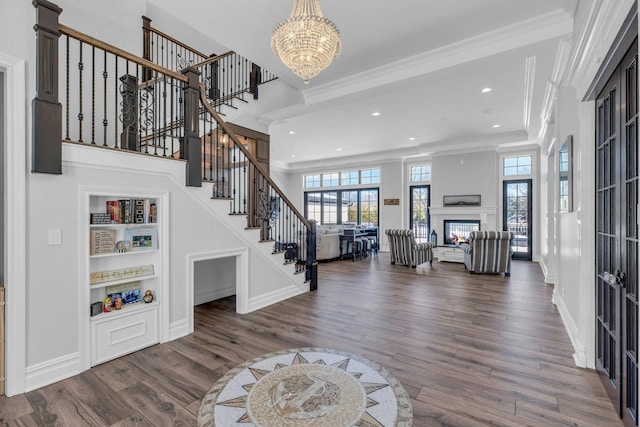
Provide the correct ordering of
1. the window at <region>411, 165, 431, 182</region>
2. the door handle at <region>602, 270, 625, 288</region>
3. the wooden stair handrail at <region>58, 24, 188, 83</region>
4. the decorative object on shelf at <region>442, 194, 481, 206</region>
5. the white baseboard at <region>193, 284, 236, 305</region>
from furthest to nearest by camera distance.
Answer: the window at <region>411, 165, 431, 182</region>
the decorative object on shelf at <region>442, 194, 481, 206</region>
the white baseboard at <region>193, 284, 236, 305</region>
the wooden stair handrail at <region>58, 24, 188, 83</region>
the door handle at <region>602, 270, 625, 288</region>

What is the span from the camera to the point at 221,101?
218 inches

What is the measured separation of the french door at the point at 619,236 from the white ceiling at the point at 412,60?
5.00 feet

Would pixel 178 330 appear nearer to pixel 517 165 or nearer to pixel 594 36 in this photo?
pixel 594 36

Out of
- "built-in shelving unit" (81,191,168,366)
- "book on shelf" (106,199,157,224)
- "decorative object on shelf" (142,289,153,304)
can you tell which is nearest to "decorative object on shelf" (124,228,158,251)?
"built-in shelving unit" (81,191,168,366)

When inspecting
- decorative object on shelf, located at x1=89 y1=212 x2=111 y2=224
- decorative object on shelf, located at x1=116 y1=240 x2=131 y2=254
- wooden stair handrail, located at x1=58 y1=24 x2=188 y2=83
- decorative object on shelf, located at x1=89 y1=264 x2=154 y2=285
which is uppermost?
wooden stair handrail, located at x1=58 y1=24 x2=188 y2=83

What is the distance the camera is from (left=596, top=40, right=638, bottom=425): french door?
5.70ft

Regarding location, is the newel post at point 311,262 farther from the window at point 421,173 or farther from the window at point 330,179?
the window at point 330,179

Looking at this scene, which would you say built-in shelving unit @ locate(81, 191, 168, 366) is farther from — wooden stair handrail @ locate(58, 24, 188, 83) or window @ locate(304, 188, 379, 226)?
window @ locate(304, 188, 379, 226)

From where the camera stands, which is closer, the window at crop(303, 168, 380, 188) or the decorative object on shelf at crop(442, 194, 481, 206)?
the decorative object on shelf at crop(442, 194, 481, 206)

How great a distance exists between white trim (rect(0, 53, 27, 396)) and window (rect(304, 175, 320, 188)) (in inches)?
405

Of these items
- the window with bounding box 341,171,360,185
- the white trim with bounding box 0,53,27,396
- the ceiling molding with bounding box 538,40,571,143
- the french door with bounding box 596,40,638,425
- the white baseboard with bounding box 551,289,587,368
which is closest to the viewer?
the french door with bounding box 596,40,638,425

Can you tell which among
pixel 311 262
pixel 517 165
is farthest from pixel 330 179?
pixel 311 262

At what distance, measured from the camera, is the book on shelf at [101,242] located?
2708 mm

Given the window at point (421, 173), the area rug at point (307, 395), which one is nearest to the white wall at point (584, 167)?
the area rug at point (307, 395)
